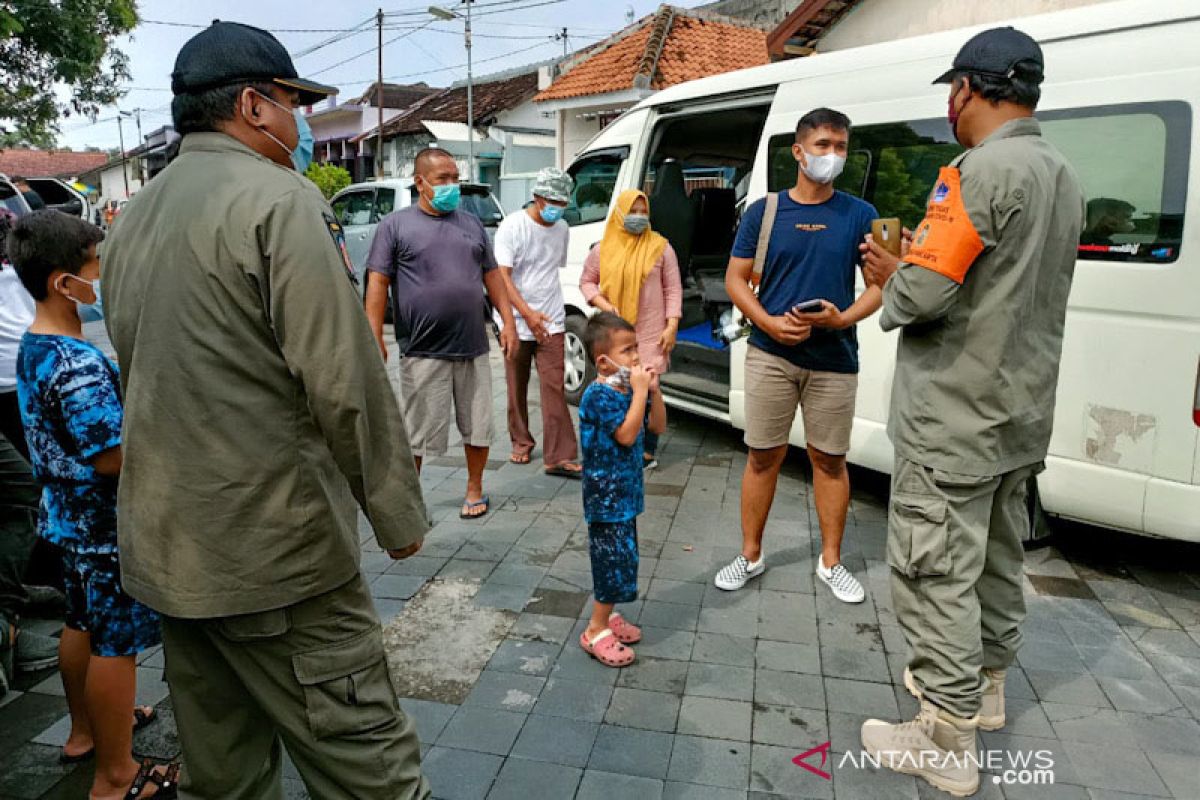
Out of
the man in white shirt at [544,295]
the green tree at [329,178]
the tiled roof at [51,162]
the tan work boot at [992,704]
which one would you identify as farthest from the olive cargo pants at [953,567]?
the tiled roof at [51,162]

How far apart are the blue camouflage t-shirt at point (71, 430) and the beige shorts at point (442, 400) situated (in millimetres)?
2197

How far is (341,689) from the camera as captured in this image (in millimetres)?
1762

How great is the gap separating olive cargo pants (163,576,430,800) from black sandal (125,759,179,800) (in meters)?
0.68

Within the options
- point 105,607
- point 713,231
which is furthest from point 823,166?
point 713,231

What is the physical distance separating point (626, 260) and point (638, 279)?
130mm

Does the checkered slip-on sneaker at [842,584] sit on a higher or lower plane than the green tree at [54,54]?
lower

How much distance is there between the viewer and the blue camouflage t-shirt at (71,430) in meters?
2.22

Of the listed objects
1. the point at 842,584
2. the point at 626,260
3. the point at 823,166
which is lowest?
the point at 842,584

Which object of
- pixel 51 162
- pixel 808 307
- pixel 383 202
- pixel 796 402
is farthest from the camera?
pixel 51 162

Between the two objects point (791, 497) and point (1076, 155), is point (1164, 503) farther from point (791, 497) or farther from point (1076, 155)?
point (791, 497)

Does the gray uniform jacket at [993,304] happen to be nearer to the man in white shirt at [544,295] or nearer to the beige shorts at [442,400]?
the beige shorts at [442,400]

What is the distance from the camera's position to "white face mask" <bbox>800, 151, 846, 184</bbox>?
11.2ft

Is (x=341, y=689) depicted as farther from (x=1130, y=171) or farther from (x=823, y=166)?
(x=1130, y=171)

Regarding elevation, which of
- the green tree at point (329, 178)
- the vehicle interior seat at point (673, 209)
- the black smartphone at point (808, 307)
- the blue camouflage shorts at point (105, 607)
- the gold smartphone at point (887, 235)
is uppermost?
the green tree at point (329, 178)
